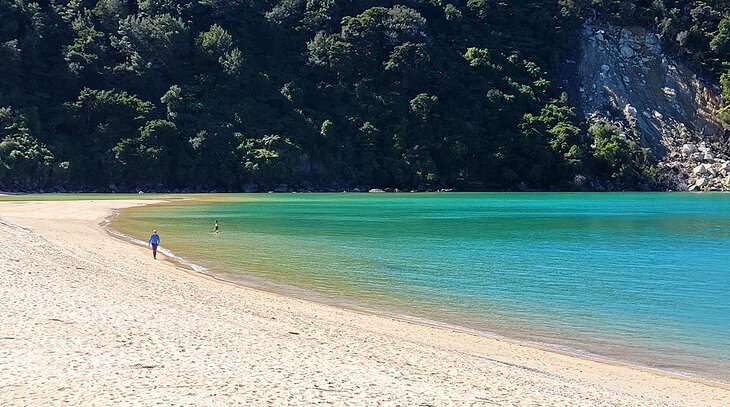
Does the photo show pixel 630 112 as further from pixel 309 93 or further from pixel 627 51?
pixel 309 93

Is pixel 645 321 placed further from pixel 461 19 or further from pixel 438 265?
pixel 461 19

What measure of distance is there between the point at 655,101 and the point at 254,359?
121 meters

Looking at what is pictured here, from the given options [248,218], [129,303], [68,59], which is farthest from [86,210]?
[68,59]

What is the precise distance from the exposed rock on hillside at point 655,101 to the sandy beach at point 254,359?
10471 cm

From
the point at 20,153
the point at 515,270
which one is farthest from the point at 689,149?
the point at 20,153

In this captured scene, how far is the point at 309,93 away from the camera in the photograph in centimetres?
10762

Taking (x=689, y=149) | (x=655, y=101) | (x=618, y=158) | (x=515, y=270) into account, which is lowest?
(x=515, y=270)

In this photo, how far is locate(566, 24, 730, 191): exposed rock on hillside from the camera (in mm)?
108438

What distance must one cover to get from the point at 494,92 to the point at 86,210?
74.7 meters

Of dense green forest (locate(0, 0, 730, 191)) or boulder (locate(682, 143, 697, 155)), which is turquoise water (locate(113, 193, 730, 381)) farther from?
boulder (locate(682, 143, 697, 155))

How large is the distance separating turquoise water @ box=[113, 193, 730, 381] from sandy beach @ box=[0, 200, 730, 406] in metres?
2.03

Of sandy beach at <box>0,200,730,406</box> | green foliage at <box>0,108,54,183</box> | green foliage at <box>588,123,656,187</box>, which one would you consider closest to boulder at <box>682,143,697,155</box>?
green foliage at <box>588,123,656,187</box>

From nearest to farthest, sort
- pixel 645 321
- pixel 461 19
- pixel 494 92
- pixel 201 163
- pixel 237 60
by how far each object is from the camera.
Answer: pixel 645 321 → pixel 201 163 → pixel 237 60 → pixel 494 92 → pixel 461 19

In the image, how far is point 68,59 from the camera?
93875 millimetres
